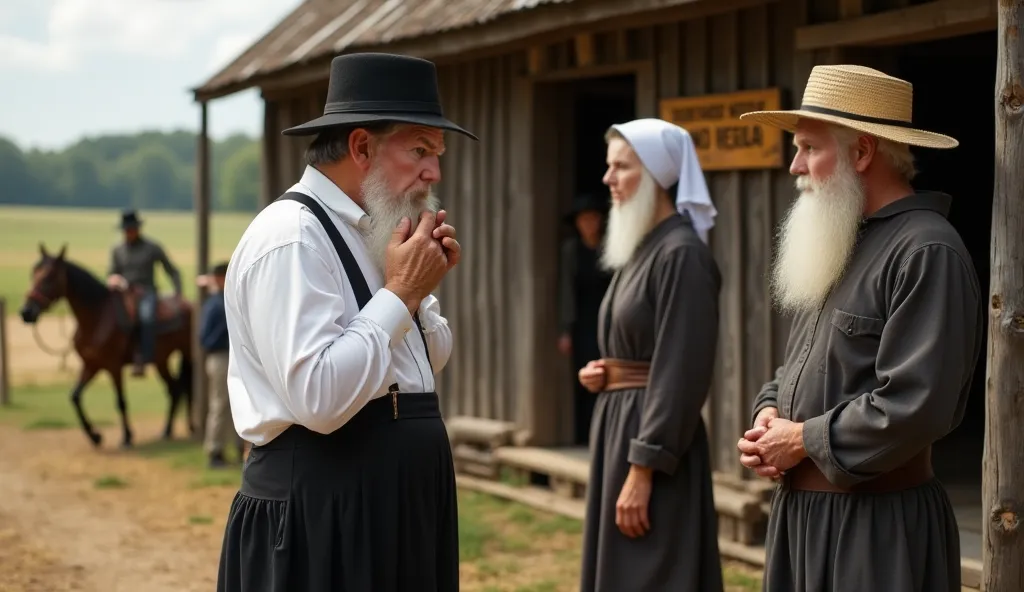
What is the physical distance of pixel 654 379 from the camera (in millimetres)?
4629

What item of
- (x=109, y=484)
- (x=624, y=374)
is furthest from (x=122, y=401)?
(x=624, y=374)

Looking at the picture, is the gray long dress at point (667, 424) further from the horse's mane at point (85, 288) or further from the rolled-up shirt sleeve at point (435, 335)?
the horse's mane at point (85, 288)

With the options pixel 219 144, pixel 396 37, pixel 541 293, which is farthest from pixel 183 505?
pixel 219 144

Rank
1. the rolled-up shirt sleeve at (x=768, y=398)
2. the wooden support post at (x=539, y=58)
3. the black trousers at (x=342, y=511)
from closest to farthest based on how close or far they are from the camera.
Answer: the black trousers at (x=342, y=511) → the rolled-up shirt sleeve at (x=768, y=398) → the wooden support post at (x=539, y=58)

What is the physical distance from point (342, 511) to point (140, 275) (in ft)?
35.7

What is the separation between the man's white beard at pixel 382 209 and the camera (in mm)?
3191

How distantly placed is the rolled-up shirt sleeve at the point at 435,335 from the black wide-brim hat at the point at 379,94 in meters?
0.51

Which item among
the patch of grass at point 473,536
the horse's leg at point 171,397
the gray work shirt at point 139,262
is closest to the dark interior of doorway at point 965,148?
the patch of grass at point 473,536

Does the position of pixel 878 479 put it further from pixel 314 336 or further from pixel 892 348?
pixel 314 336

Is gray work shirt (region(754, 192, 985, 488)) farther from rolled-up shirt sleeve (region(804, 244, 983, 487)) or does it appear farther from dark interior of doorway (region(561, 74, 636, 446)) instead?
dark interior of doorway (region(561, 74, 636, 446))

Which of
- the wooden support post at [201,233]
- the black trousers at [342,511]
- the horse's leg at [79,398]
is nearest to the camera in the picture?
the black trousers at [342,511]

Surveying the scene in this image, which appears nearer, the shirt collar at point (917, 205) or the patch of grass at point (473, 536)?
the shirt collar at point (917, 205)

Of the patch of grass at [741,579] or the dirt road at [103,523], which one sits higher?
the patch of grass at [741,579]

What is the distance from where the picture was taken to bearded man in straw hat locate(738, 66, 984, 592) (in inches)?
127
